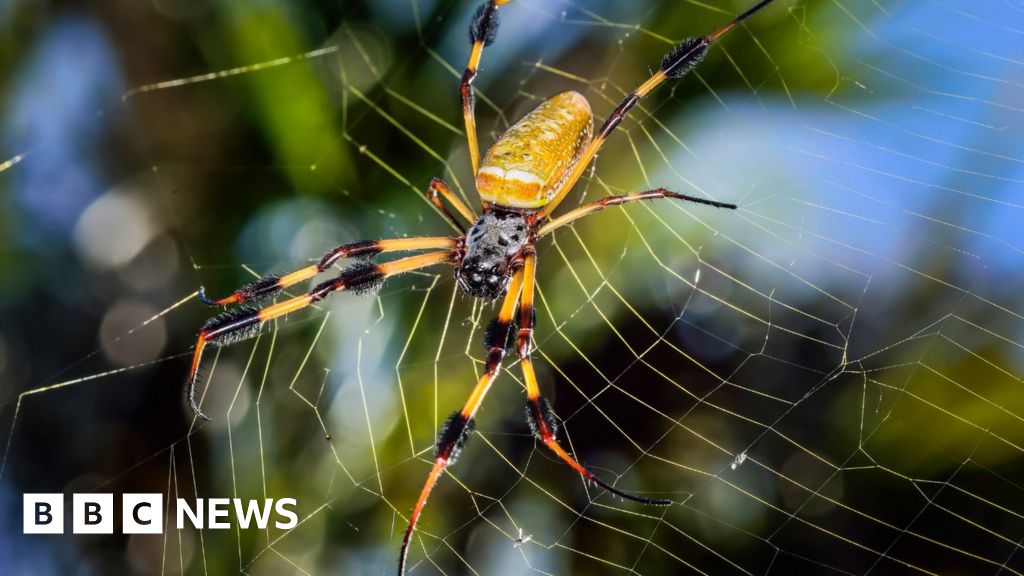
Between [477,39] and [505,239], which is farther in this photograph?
[477,39]

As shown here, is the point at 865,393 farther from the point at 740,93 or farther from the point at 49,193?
the point at 49,193

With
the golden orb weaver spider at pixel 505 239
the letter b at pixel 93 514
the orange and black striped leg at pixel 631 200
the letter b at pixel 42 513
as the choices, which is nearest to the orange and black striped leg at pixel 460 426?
the golden orb weaver spider at pixel 505 239

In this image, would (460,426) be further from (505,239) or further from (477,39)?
(477,39)

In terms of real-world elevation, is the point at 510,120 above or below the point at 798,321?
above

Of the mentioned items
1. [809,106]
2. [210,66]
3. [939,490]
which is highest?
[210,66]

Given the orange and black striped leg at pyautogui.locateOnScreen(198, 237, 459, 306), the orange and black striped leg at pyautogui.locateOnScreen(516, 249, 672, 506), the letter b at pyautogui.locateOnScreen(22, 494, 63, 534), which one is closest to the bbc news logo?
the letter b at pyautogui.locateOnScreen(22, 494, 63, 534)

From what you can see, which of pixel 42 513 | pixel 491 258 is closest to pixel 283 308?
pixel 491 258

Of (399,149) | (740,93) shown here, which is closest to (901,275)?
(740,93)

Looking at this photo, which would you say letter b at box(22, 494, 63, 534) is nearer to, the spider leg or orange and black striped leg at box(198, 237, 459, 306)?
orange and black striped leg at box(198, 237, 459, 306)
